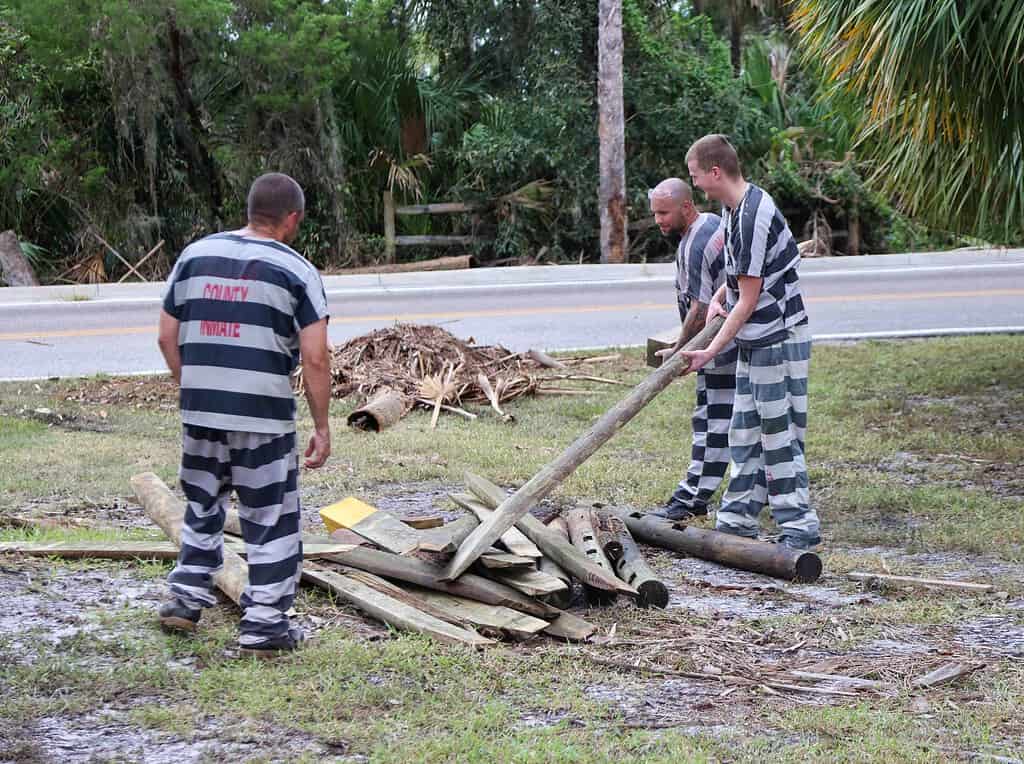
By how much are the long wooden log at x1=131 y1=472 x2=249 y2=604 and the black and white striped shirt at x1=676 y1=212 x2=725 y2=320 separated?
112 inches

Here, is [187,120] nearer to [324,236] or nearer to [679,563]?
[324,236]

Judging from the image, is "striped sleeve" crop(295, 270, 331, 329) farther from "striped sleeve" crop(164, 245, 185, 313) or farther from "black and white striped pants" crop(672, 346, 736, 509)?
"black and white striped pants" crop(672, 346, 736, 509)

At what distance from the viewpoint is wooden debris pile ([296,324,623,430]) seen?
10547 mm

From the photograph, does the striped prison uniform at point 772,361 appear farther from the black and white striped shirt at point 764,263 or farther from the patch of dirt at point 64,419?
the patch of dirt at point 64,419

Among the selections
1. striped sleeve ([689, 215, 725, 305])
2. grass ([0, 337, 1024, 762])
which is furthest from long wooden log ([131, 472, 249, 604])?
striped sleeve ([689, 215, 725, 305])

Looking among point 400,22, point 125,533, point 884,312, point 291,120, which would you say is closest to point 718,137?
point 125,533

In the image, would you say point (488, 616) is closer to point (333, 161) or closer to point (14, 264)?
point (14, 264)

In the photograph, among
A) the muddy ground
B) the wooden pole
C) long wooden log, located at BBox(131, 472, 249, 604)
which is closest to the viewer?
the muddy ground

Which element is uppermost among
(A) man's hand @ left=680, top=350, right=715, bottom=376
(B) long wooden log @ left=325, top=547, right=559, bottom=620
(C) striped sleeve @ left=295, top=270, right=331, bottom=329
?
(C) striped sleeve @ left=295, top=270, right=331, bottom=329

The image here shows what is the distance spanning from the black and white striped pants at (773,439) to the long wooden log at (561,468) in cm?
33

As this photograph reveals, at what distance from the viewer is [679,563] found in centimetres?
634

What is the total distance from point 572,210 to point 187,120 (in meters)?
6.42

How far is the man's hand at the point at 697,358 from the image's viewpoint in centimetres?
604

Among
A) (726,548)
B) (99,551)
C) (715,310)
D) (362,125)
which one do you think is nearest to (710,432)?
(715,310)
